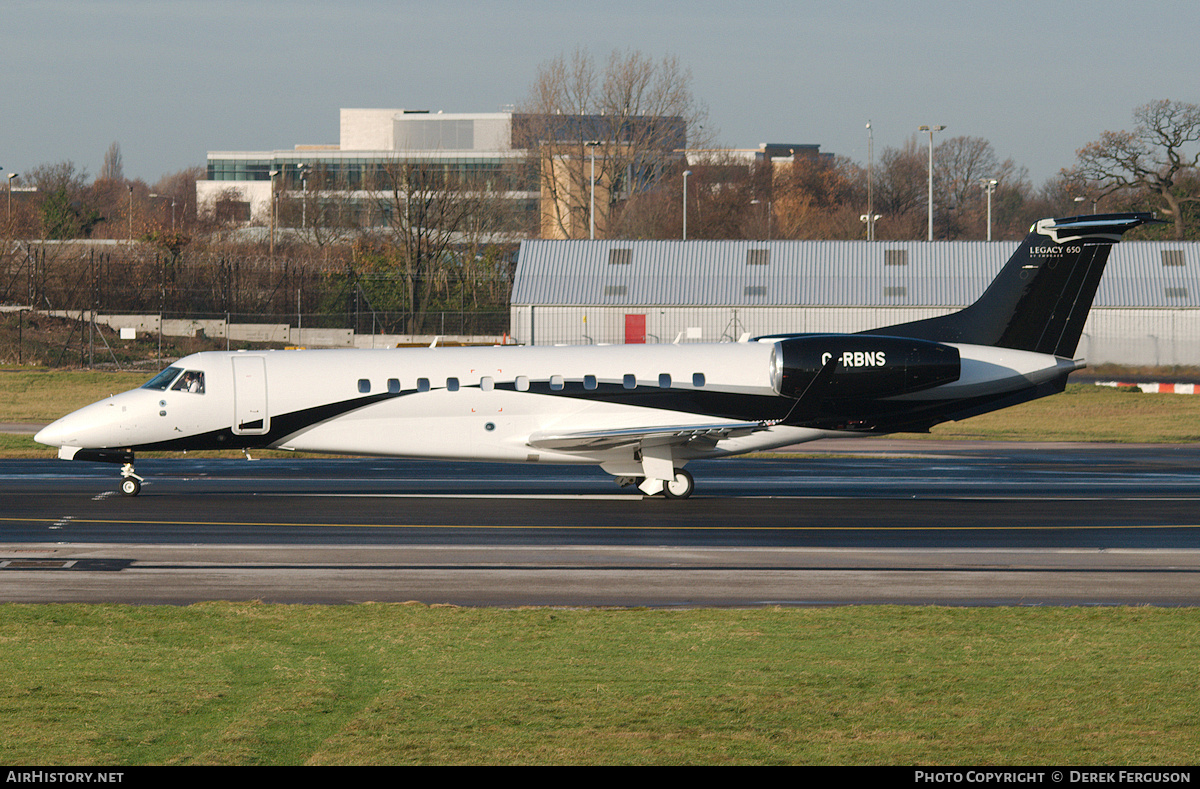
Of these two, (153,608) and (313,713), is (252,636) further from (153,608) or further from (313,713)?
(313,713)

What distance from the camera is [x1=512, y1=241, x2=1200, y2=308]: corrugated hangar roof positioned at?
60.7m

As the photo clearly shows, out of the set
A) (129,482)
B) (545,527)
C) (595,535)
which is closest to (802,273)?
(129,482)

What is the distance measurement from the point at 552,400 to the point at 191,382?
7.51 metres

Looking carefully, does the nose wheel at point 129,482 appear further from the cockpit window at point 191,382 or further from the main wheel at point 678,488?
the main wheel at point 678,488

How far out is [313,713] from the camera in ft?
33.2

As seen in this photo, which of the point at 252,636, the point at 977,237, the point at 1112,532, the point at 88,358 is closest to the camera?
the point at 252,636

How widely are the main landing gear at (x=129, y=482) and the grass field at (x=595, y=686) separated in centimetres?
1122

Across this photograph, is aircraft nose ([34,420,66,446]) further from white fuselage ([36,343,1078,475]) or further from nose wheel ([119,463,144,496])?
nose wheel ([119,463,144,496])

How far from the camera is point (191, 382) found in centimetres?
2555

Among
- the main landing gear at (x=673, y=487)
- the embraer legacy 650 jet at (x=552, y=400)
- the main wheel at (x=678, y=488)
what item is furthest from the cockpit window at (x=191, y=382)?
the main wheel at (x=678, y=488)

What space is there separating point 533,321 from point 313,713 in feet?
168

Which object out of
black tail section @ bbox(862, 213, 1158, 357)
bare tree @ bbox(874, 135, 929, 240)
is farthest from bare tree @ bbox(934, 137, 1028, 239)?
black tail section @ bbox(862, 213, 1158, 357)

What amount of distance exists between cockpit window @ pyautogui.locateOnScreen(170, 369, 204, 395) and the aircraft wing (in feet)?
22.6

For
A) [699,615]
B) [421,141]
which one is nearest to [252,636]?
[699,615]
